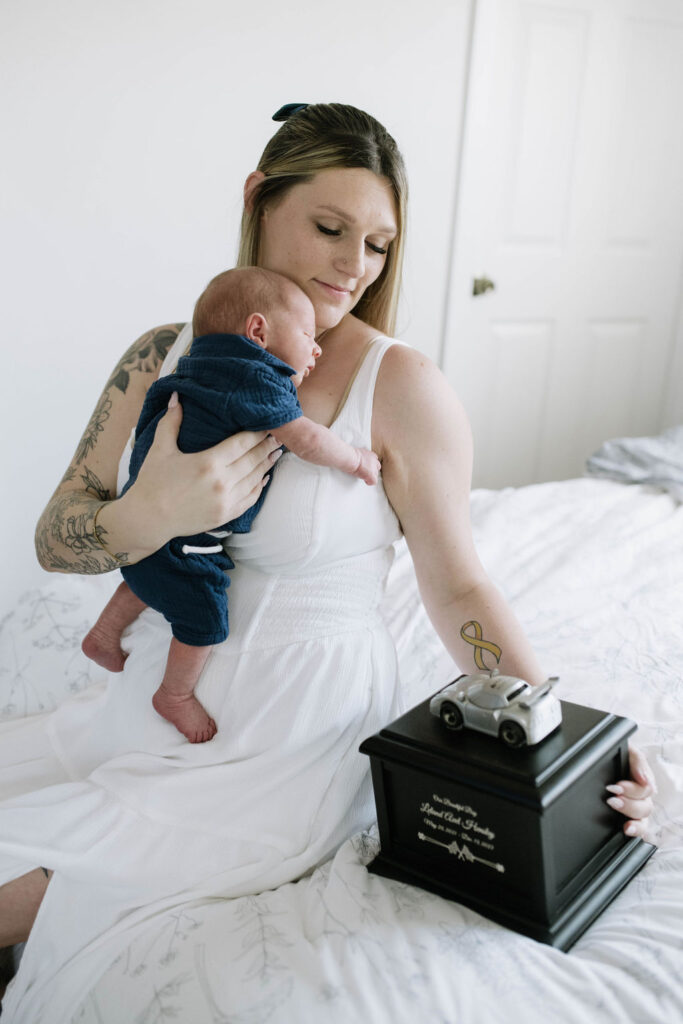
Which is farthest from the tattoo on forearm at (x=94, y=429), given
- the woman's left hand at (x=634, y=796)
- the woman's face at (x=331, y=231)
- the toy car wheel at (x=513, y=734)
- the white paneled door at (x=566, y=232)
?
the white paneled door at (x=566, y=232)

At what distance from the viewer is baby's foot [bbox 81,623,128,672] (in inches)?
53.6

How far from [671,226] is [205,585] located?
3.35 m

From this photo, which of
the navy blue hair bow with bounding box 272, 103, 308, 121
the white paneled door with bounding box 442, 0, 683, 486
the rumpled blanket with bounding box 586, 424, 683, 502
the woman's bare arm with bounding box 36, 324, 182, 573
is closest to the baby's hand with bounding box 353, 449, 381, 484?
the woman's bare arm with bounding box 36, 324, 182, 573

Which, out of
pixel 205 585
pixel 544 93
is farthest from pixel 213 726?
pixel 544 93

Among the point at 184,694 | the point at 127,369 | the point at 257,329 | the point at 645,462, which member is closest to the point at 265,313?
the point at 257,329

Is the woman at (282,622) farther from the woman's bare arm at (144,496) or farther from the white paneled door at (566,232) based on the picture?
the white paneled door at (566,232)

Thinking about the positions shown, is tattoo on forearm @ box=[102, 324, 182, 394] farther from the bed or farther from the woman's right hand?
the bed

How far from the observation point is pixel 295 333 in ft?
3.79

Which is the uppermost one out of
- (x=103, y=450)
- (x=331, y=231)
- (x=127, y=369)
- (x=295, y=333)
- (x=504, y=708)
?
(x=331, y=231)

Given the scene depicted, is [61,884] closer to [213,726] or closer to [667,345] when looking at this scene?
[213,726]

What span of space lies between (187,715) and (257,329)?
0.49 m

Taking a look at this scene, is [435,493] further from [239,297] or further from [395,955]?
[395,955]

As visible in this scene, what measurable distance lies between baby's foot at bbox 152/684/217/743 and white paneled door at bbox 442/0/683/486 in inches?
99.4

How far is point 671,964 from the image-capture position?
3.19ft
